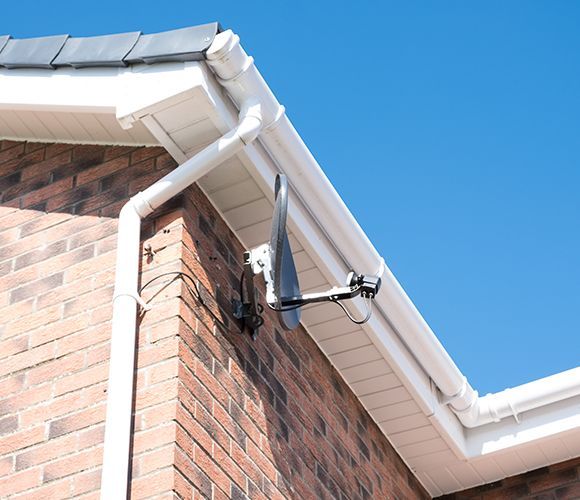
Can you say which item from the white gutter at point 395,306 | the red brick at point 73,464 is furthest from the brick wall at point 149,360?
the white gutter at point 395,306

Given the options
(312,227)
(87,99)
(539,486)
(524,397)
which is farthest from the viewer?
(539,486)

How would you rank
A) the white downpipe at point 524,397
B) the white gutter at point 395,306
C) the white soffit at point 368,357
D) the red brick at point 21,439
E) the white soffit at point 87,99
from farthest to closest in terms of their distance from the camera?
1. the white downpipe at point 524,397
2. the white gutter at point 395,306
3. the white soffit at point 368,357
4. the white soffit at point 87,99
5. the red brick at point 21,439

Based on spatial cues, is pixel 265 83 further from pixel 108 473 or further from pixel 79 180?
pixel 108 473

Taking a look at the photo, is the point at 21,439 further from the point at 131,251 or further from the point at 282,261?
the point at 282,261

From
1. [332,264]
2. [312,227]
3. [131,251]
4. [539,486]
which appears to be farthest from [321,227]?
[539,486]

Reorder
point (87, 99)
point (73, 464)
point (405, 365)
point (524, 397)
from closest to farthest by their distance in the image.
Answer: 1. point (73, 464)
2. point (87, 99)
3. point (405, 365)
4. point (524, 397)

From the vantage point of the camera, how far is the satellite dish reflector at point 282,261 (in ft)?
12.0

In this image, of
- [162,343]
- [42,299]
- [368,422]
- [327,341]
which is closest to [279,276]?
[162,343]

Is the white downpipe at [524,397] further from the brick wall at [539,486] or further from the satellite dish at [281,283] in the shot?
the satellite dish at [281,283]

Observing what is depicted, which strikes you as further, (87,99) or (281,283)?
(87,99)

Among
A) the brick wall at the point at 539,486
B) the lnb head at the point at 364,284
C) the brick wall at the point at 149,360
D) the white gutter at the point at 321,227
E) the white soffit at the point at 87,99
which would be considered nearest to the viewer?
the white gutter at the point at 321,227

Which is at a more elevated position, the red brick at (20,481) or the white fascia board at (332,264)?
the white fascia board at (332,264)

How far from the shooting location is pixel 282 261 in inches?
151

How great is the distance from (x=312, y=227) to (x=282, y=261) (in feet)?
2.23
